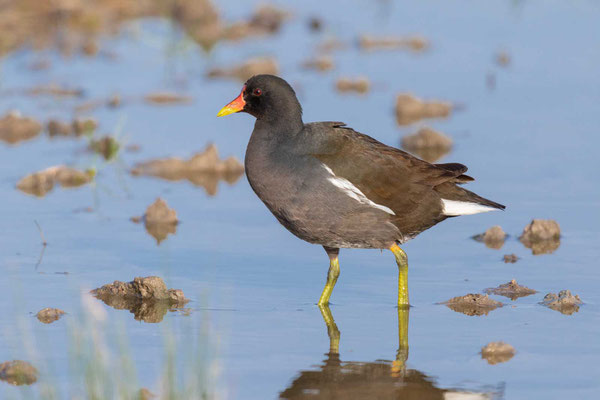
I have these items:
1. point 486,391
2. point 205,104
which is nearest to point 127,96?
point 205,104

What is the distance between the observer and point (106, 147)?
1019 centimetres

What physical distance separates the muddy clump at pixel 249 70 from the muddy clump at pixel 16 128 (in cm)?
272

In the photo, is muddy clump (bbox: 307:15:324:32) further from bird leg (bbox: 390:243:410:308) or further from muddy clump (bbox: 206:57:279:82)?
bird leg (bbox: 390:243:410:308)

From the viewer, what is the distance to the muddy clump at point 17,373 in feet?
18.2

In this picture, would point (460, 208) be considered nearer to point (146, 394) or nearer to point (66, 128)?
point (146, 394)

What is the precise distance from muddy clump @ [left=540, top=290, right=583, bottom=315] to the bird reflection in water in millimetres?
1160

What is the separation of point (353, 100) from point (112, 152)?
3.06 m

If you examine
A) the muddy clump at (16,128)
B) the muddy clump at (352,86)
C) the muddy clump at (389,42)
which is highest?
the muddy clump at (389,42)

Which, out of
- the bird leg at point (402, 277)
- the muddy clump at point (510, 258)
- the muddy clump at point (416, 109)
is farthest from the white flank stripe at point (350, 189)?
the muddy clump at point (416, 109)

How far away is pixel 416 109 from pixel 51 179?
12.4 ft

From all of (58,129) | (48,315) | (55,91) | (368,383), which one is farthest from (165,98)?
(368,383)

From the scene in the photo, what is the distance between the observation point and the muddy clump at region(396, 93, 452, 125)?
→ 456 inches

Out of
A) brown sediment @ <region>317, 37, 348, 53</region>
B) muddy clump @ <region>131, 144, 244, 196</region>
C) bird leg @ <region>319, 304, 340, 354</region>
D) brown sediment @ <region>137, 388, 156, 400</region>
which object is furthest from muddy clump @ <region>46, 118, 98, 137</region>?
brown sediment @ <region>137, 388, 156, 400</region>

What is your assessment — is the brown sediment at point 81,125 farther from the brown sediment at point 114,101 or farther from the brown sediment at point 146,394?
the brown sediment at point 146,394
